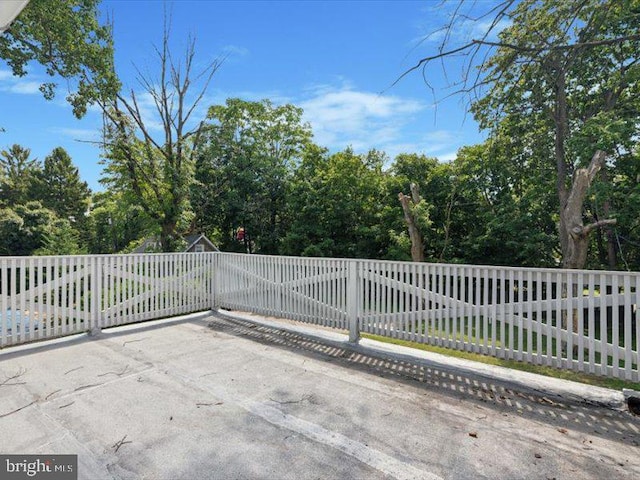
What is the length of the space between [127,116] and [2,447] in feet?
44.6

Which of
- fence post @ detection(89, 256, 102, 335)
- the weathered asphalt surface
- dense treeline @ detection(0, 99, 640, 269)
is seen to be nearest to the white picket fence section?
fence post @ detection(89, 256, 102, 335)

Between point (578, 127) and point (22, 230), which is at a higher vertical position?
point (578, 127)

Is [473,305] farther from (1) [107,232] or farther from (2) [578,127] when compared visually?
(1) [107,232]

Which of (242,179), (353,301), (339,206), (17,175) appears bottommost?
(353,301)

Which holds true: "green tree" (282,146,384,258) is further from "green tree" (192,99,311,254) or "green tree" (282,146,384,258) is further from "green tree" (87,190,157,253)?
"green tree" (87,190,157,253)

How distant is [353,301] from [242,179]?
14.4m

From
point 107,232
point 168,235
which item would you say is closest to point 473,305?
point 168,235

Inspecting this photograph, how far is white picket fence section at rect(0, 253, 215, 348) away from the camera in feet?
13.2

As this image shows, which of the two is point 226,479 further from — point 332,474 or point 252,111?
point 252,111

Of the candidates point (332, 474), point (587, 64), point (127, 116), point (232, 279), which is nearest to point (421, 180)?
point (587, 64)

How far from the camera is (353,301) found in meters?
4.26

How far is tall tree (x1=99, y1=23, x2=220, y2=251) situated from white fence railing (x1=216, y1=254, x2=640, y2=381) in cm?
914

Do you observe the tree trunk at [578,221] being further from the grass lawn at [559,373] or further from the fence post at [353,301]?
the fence post at [353,301]

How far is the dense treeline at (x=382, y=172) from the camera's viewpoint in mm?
7234
